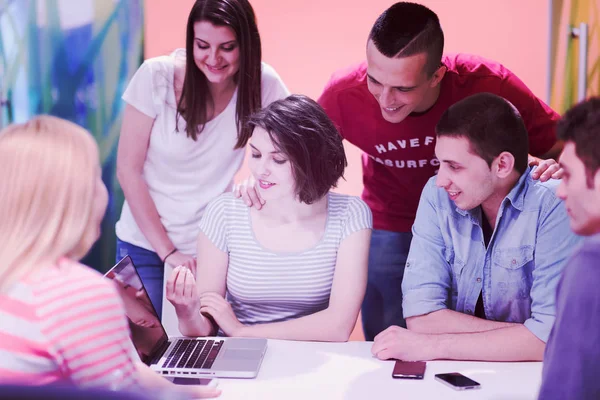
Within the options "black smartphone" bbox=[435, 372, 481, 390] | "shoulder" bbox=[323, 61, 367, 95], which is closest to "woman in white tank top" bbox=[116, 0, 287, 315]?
"shoulder" bbox=[323, 61, 367, 95]

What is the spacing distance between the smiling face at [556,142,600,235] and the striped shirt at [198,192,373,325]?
30.8 inches

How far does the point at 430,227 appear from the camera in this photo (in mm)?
1961

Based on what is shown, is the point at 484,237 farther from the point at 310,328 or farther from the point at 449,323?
the point at 310,328

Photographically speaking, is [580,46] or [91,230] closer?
[91,230]

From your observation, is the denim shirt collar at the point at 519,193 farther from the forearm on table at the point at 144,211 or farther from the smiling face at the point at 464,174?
the forearm on table at the point at 144,211

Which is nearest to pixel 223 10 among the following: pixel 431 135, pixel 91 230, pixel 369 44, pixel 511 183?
pixel 369 44

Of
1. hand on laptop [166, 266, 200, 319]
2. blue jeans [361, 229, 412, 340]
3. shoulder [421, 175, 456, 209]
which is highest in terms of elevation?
shoulder [421, 175, 456, 209]

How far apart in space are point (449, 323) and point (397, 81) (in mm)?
695

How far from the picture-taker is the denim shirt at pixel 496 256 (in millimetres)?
1797

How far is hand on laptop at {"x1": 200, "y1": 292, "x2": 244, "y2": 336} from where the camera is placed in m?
1.85

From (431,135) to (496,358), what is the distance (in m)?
0.82

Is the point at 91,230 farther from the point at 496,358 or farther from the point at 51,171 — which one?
the point at 496,358

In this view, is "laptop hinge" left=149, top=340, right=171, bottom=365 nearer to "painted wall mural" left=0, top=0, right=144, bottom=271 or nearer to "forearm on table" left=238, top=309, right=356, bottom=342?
"forearm on table" left=238, top=309, right=356, bottom=342

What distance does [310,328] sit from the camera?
1850 mm
